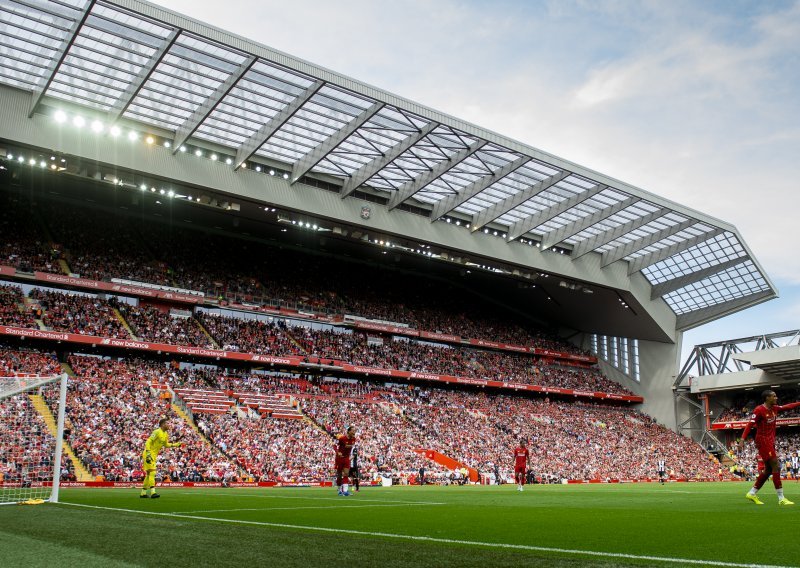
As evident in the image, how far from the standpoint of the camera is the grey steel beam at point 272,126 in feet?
105

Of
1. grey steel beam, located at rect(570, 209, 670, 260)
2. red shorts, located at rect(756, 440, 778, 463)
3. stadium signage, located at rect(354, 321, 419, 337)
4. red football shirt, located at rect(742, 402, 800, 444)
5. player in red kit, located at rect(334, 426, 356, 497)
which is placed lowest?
player in red kit, located at rect(334, 426, 356, 497)

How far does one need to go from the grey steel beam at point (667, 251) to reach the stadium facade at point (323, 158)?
0.37ft

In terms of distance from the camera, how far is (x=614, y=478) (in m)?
49.3

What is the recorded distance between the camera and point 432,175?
1575 inches

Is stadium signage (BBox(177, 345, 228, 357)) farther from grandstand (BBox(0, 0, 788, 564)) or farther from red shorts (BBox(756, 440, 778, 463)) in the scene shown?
red shorts (BBox(756, 440, 778, 463))

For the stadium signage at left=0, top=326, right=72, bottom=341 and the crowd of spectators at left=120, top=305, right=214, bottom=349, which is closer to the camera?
the stadium signage at left=0, top=326, right=72, bottom=341

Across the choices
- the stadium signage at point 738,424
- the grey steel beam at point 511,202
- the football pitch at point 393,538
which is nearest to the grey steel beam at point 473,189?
the grey steel beam at point 511,202

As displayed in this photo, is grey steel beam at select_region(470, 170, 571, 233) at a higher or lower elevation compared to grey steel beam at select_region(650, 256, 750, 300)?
higher

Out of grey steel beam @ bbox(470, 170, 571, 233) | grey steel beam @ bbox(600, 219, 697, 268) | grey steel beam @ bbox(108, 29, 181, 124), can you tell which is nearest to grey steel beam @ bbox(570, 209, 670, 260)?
grey steel beam @ bbox(600, 219, 697, 268)

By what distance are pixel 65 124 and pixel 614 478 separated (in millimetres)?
40710

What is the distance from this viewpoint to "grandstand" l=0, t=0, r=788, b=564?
105ft

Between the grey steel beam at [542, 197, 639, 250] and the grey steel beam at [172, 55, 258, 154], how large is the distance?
25.3 metres

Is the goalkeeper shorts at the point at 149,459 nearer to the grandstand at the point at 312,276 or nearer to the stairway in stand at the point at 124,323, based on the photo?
the grandstand at the point at 312,276

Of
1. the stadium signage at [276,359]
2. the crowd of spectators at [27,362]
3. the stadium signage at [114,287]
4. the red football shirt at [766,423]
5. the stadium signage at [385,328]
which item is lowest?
the red football shirt at [766,423]
